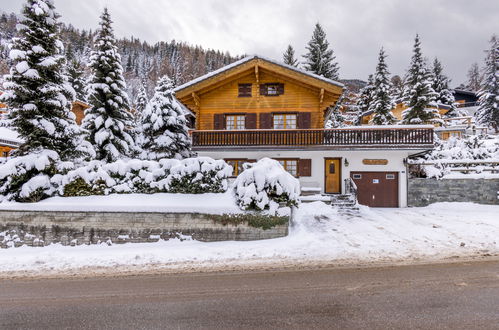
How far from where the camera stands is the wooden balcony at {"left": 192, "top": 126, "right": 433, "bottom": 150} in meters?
15.7

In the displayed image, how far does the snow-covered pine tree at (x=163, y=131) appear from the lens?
56.3ft

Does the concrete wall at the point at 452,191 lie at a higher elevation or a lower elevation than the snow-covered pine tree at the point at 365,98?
lower

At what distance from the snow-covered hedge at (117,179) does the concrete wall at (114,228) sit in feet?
3.21

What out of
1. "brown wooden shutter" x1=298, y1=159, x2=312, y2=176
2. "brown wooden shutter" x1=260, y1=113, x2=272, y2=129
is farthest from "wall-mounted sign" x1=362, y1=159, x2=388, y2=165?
"brown wooden shutter" x1=260, y1=113, x2=272, y2=129

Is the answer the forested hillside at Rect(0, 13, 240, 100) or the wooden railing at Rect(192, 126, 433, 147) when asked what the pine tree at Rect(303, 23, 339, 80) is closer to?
the wooden railing at Rect(192, 126, 433, 147)

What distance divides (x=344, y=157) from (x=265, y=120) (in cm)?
618

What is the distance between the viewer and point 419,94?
2633 cm

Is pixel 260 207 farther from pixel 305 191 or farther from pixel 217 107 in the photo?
pixel 217 107

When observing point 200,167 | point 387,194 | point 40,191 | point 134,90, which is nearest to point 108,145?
point 40,191

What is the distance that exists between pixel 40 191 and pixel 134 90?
100m

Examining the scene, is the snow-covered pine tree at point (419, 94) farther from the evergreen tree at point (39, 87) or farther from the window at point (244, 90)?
the evergreen tree at point (39, 87)

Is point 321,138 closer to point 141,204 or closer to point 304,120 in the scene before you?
point 304,120

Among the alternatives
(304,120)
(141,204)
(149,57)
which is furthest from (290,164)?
(149,57)

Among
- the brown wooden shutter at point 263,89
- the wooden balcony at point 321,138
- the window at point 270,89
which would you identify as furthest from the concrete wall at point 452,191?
the brown wooden shutter at point 263,89
